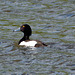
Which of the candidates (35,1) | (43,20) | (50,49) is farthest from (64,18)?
(50,49)

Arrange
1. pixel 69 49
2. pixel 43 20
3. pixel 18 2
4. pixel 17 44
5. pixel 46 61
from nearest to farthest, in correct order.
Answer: pixel 46 61
pixel 69 49
pixel 17 44
pixel 43 20
pixel 18 2

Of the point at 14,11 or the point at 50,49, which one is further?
the point at 14,11

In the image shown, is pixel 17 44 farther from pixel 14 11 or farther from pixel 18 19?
pixel 14 11

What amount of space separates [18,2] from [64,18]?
470 cm

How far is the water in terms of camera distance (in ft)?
33.5

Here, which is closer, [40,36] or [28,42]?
[28,42]

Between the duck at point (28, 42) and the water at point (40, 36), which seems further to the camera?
the duck at point (28, 42)

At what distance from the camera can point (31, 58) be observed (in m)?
11.3

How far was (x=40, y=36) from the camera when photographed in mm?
15211

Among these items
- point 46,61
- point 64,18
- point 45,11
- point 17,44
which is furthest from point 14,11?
point 46,61

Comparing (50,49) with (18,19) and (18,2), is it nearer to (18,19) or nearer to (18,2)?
(18,19)

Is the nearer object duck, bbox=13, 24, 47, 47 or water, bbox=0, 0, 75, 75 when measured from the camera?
water, bbox=0, 0, 75, 75

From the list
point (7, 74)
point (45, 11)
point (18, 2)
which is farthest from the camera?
point (18, 2)

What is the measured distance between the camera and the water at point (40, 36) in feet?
33.5
